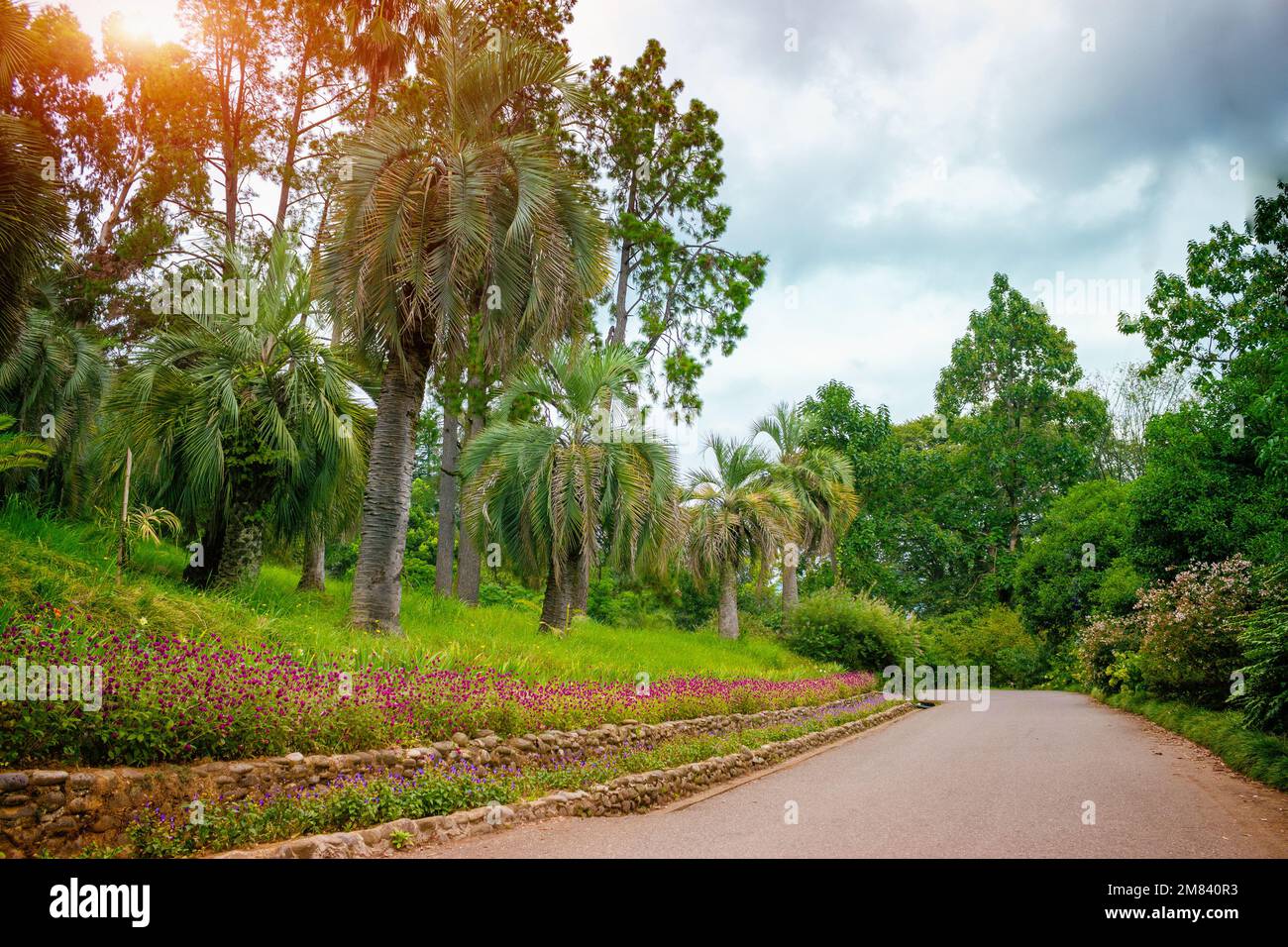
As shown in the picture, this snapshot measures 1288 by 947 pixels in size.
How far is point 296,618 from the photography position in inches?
443

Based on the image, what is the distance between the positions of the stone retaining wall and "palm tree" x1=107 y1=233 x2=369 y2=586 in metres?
6.30

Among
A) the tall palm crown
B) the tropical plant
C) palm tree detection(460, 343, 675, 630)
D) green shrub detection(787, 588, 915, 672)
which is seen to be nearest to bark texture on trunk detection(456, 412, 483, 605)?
palm tree detection(460, 343, 675, 630)

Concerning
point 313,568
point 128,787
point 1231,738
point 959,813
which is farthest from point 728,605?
point 128,787

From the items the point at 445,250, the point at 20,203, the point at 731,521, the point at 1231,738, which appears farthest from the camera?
the point at 731,521

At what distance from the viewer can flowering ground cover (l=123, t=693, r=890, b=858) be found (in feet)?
18.1

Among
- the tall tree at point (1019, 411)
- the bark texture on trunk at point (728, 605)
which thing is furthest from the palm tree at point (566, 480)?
the tall tree at point (1019, 411)

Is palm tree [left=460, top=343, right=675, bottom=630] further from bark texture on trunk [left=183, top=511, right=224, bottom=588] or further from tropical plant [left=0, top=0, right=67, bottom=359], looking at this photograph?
tropical plant [left=0, top=0, right=67, bottom=359]

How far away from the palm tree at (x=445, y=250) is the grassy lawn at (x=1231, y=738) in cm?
1143

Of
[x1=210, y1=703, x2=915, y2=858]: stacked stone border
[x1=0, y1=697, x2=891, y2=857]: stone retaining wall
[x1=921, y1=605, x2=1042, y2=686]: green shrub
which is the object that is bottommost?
[x1=921, y1=605, x2=1042, y2=686]: green shrub

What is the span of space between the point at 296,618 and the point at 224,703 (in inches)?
201

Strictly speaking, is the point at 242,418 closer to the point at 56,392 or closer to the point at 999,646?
the point at 56,392

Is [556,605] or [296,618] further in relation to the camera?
[556,605]

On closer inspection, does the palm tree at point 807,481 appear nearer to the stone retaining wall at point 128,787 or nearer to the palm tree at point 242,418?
the palm tree at point 242,418

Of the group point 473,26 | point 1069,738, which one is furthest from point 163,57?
point 1069,738
